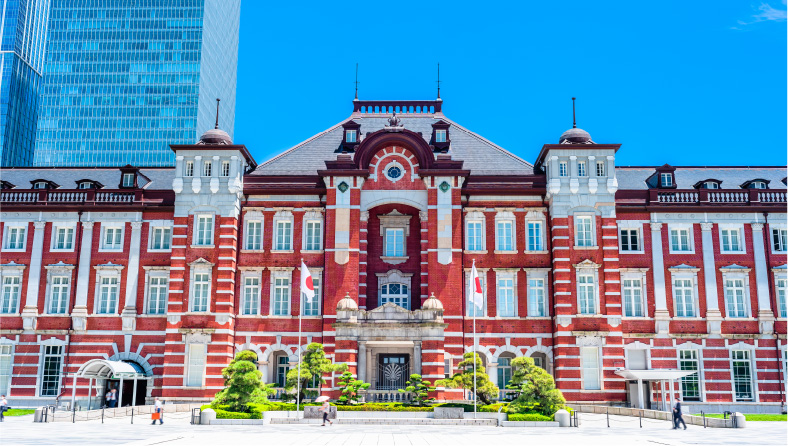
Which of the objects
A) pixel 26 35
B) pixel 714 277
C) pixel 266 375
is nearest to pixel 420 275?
pixel 266 375

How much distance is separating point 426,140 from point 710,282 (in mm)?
19709

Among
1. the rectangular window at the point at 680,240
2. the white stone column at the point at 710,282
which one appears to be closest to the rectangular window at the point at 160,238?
the rectangular window at the point at 680,240

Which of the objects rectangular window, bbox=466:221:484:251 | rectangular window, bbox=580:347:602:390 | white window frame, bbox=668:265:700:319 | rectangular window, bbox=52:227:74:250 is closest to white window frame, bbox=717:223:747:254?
white window frame, bbox=668:265:700:319

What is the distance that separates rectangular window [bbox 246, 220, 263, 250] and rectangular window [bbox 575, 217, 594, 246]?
19268 mm

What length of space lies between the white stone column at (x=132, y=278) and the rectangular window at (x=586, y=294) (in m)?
26.7

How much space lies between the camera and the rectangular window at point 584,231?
4616 centimetres

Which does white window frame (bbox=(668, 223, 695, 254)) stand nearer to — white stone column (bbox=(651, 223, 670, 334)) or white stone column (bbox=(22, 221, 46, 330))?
white stone column (bbox=(651, 223, 670, 334))

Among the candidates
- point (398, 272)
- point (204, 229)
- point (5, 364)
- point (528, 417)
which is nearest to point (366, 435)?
point (528, 417)

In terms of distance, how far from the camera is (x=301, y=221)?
47688 mm

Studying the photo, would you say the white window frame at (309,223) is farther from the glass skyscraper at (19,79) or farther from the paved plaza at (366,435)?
the glass skyscraper at (19,79)

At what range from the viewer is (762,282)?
46406 mm

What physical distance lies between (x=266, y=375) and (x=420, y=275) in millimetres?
10964

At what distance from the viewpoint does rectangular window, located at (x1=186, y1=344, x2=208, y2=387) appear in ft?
147

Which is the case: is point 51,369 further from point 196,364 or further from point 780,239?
point 780,239
